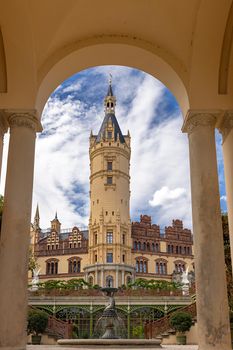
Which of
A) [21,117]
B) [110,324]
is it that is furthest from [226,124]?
[110,324]

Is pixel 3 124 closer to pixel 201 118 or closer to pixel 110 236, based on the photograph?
pixel 201 118

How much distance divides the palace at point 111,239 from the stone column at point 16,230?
48867 millimetres

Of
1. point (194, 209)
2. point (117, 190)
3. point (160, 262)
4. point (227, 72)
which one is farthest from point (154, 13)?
point (160, 262)

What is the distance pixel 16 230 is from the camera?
7145 mm

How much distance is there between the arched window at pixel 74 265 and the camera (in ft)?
205

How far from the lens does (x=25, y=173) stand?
7605mm

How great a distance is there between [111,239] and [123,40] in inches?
2063

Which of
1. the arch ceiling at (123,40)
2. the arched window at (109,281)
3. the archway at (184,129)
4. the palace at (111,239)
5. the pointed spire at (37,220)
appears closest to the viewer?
the archway at (184,129)

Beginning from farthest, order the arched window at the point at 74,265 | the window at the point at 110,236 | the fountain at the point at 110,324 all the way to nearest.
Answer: the arched window at the point at 74,265, the window at the point at 110,236, the fountain at the point at 110,324

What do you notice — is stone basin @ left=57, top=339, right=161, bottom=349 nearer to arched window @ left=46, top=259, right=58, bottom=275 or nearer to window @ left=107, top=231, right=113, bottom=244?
window @ left=107, top=231, right=113, bottom=244

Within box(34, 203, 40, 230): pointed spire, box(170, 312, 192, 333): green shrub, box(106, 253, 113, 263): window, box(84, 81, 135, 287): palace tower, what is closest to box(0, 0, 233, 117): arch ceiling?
box(170, 312, 192, 333): green shrub

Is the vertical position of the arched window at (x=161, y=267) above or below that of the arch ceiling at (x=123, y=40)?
above

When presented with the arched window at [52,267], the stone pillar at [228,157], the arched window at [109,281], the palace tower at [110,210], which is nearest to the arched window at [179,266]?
the palace tower at [110,210]

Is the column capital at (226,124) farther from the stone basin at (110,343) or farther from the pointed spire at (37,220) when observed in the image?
the pointed spire at (37,220)
